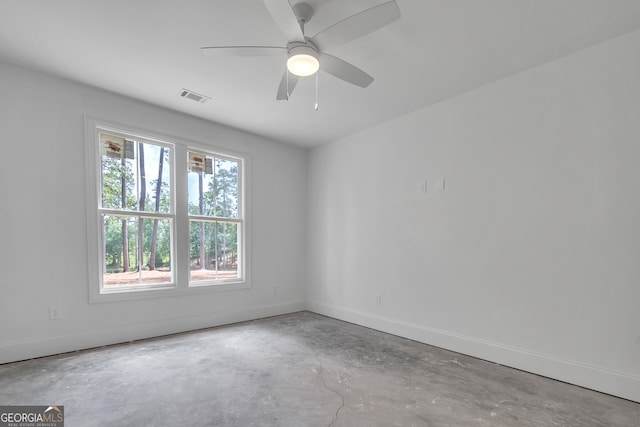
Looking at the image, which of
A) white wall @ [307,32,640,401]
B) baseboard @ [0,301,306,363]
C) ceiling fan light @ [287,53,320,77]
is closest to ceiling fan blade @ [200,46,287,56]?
ceiling fan light @ [287,53,320,77]

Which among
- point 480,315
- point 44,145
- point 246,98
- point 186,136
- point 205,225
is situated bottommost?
point 480,315

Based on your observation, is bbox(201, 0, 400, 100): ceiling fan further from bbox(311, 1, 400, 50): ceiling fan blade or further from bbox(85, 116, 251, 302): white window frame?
bbox(85, 116, 251, 302): white window frame

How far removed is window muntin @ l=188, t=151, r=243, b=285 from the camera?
4.00m

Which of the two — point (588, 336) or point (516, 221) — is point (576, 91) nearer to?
point (516, 221)

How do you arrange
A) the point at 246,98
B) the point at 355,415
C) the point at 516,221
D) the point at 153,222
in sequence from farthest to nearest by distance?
the point at 153,222
the point at 246,98
the point at 516,221
the point at 355,415

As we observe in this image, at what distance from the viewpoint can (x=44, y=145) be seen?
2.94 metres

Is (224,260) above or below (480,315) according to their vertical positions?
above

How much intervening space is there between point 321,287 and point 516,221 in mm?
2895

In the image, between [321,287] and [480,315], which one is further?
[321,287]

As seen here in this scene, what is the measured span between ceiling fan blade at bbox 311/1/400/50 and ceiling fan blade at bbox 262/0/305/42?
0.39ft

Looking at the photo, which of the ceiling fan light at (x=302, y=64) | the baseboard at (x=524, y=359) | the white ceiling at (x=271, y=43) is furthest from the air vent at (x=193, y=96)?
the baseboard at (x=524, y=359)

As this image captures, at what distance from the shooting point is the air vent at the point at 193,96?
3.23 m

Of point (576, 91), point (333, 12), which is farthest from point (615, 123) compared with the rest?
point (333, 12)

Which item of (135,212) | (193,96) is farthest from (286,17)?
(135,212)
